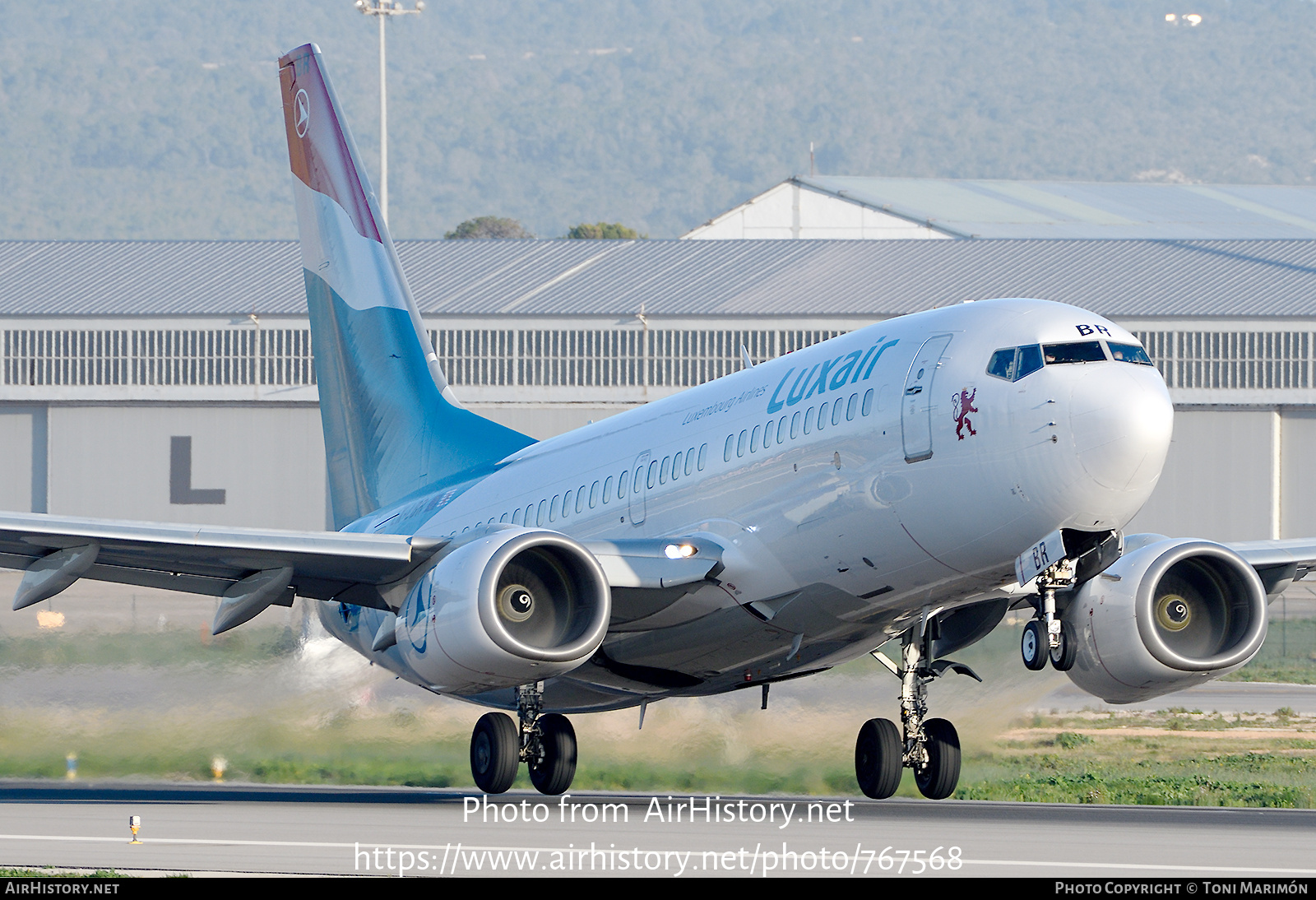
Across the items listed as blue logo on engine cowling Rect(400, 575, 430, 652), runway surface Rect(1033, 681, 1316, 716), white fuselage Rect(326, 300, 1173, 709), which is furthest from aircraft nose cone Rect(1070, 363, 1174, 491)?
runway surface Rect(1033, 681, 1316, 716)

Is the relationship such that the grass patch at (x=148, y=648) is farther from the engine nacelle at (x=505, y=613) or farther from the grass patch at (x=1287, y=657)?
the grass patch at (x=1287, y=657)

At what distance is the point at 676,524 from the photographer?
73.3 ft

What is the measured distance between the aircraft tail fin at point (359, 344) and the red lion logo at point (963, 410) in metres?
10.5

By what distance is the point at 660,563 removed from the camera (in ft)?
70.3

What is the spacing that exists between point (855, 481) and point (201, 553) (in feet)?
25.1

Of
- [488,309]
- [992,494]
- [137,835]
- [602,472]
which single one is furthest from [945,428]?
[488,309]

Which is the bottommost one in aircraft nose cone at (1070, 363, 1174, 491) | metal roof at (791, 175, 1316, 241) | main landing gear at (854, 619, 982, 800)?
main landing gear at (854, 619, 982, 800)

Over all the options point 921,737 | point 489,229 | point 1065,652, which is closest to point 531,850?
point 921,737

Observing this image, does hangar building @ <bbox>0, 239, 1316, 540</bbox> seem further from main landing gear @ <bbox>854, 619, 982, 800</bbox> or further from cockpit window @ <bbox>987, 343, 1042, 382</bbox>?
cockpit window @ <bbox>987, 343, 1042, 382</bbox>

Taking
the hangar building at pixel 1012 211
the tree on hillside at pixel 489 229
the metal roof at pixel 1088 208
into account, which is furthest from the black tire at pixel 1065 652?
the tree on hillside at pixel 489 229

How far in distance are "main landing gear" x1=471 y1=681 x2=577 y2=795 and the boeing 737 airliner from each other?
0.04 meters

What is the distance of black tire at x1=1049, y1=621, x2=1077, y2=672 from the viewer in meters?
18.4

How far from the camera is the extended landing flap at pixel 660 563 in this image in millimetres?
21281

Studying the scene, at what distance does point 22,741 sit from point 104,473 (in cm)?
3408
